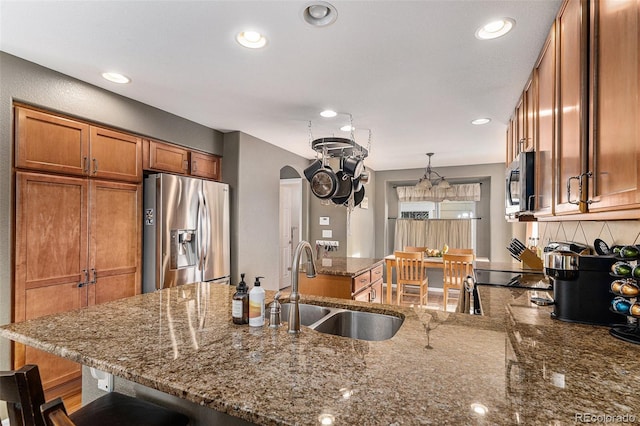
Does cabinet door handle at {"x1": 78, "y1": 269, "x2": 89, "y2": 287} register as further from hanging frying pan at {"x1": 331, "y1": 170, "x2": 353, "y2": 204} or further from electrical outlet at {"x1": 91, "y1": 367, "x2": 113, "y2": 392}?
hanging frying pan at {"x1": 331, "y1": 170, "x2": 353, "y2": 204}

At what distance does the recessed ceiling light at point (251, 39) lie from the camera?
168 centimetres

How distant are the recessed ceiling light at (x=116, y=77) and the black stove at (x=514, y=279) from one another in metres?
2.91

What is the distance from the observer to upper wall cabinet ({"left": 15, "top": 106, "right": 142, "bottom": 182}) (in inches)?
79.7

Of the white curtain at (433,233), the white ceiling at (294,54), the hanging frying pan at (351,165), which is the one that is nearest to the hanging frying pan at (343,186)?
the hanging frying pan at (351,165)

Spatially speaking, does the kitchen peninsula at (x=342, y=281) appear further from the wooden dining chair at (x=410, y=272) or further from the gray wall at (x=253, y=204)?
the wooden dining chair at (x=410, y=272)

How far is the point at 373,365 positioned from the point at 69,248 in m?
2.33

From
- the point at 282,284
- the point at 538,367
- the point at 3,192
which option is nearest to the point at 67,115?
the point at 3,192

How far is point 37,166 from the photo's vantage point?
2.06 m

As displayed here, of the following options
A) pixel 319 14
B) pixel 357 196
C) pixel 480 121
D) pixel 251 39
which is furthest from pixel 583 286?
pixel 357 196

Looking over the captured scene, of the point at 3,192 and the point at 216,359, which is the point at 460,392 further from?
the point at 3,192

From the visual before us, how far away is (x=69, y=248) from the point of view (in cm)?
223

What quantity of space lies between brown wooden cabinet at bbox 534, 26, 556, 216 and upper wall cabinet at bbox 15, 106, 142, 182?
2930mm

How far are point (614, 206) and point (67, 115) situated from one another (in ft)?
9.90

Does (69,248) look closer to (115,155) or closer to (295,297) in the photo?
(115,155)
